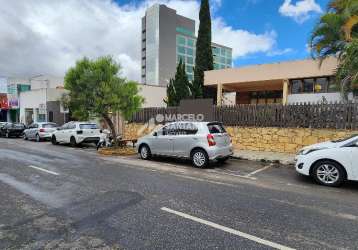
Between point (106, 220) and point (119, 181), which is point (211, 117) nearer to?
point (119, 181)

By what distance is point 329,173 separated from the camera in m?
6.65

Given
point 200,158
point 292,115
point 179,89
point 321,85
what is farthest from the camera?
point 179,89

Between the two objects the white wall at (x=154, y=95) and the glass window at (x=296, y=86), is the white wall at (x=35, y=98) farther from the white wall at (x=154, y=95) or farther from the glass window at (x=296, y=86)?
the glass window at (x=296, y=86)

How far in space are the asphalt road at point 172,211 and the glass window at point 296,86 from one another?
42.3 ft

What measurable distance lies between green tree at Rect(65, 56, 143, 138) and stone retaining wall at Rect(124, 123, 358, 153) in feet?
19.7

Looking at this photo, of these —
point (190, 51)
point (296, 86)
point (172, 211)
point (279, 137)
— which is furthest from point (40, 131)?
point (190, 51)

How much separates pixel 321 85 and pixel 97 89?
15.2m

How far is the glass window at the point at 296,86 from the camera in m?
18.9

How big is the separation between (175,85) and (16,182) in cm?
1854

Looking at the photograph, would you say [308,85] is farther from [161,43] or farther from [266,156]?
[161,43]

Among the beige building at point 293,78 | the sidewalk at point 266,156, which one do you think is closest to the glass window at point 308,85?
the beige building at point 293,78

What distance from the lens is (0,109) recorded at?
37594 millimetres

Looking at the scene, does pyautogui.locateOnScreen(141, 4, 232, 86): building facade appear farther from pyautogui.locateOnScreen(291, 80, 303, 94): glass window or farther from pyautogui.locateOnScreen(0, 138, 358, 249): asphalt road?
pyautogui.locateOnScreen(0, 138, 358, 249): asphalt road

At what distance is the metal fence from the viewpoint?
34.6 ft
